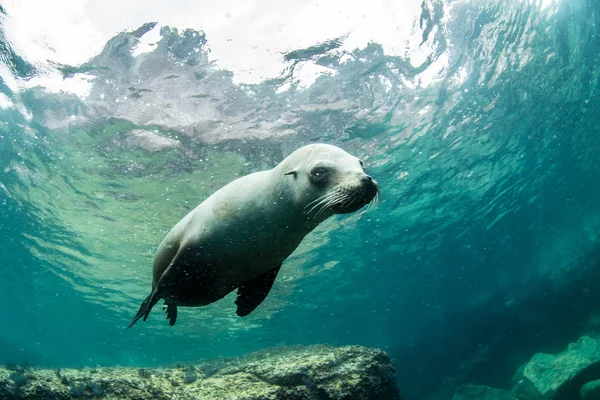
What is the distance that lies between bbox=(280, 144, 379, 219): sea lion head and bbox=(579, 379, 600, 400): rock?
1365cm

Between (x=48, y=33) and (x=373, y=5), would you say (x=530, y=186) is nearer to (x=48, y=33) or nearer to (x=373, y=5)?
(x=373, y=5)

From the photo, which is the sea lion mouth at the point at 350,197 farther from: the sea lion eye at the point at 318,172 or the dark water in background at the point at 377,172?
the dark water in background at the point at 377,172

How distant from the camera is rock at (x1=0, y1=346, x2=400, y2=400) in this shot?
12.2 ft

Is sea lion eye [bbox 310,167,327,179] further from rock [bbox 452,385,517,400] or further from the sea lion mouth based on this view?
rock [bbox 452,385,517,400]

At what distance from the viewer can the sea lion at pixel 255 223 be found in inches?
99.0

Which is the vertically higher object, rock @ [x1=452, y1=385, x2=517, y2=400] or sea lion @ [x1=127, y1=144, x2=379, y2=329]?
sea lion @ [x1=127, y1=144, x2=379, y2=329]

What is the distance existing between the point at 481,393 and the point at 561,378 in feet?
12.5

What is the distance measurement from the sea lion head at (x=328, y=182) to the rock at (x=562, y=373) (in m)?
13.9

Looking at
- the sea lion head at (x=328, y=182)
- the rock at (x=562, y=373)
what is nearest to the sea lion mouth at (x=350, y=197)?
the sea lion head at (x=328, y=182)

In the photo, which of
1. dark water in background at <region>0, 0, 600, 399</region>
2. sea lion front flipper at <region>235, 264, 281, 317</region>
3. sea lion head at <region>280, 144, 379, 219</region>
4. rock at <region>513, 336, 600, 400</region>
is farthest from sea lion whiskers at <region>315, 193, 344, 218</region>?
rock at <region>513, 336, 600, 400</region>

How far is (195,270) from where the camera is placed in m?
2.88

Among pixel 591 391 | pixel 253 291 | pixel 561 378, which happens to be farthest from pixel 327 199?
pixel 561 378

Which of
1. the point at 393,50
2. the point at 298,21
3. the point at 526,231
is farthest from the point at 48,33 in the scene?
the point at 526,231

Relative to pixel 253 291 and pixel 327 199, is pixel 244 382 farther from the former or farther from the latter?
pixel 327 199
